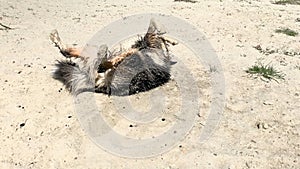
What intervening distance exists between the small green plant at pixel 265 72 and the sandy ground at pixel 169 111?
9 cm

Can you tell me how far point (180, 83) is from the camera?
4348mm

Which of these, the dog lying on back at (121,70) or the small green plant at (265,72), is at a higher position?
the dog lying on back at (121,70)

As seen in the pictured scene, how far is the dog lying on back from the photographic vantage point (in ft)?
13.1

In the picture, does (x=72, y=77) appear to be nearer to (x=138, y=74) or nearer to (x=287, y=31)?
(x=138, y=74)

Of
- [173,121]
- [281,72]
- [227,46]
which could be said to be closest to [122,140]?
[173,121]

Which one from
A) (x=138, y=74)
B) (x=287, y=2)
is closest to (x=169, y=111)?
(x=138, y=74)

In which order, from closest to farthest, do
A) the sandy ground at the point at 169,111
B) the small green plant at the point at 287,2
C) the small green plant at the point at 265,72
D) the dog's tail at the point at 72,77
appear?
the sandy ground at the point at 169,111
the dog's tail at the point at 72,77
the small green plant at the point at 265,72
the small green plant at the point at 287,2

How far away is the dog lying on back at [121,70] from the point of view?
400 cm

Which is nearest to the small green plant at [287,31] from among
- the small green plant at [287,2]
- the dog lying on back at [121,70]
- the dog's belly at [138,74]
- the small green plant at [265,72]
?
the small green plant at [265,72]

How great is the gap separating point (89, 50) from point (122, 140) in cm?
120

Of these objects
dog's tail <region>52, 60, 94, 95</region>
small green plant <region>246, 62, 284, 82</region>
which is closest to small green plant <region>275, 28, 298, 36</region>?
small green plant <region>246, 62, 284, 82</region>

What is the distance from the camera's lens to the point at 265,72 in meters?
4.71

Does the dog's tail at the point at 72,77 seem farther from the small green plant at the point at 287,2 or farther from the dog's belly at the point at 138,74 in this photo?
the small green plant at the point at 287,2

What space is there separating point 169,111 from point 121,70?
1.99 feet
